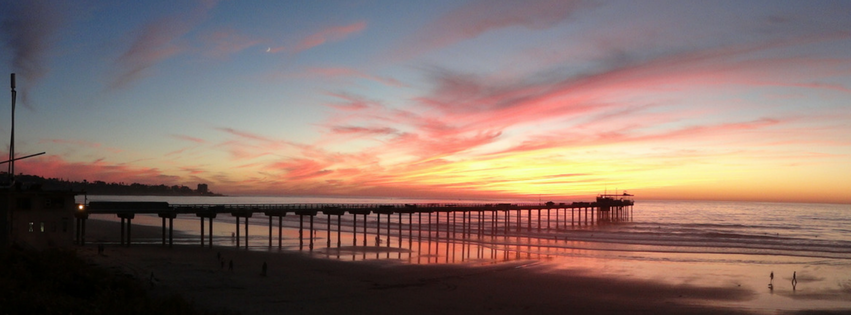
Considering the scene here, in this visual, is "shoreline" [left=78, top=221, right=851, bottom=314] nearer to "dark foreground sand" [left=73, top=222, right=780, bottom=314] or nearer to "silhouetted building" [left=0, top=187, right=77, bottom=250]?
"dark foreground sand" [left=73, top=222, right=780, bottom=314]

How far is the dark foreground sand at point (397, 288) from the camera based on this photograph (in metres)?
25.7

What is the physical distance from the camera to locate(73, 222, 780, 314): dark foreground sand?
25672 mm

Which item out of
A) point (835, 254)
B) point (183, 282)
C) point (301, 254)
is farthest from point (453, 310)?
point (835, 254)

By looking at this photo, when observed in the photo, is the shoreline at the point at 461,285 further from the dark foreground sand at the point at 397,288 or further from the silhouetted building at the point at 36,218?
the silhouetted building at the point at 36,218

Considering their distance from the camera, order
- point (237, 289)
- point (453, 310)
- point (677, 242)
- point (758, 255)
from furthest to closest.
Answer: point (677, 242) → point (758, 255) → point (237, 289) → point (453, 310)

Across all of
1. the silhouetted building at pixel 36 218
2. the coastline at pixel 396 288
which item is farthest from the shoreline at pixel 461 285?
the silhouetted building at pixel 36 218

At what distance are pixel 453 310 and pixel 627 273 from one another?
57.9 ft

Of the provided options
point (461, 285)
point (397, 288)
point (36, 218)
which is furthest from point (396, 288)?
point (36, 218)

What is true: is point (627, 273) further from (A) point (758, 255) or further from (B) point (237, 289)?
(B) point (237, 289)

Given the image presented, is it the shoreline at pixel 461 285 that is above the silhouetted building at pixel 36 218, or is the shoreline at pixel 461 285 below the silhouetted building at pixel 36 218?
below

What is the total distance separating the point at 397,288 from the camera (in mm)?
30188

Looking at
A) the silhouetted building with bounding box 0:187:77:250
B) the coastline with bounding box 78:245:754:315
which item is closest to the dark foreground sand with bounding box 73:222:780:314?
the coastline with bounding box 78:245:754:315

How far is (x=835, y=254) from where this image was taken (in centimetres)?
5100

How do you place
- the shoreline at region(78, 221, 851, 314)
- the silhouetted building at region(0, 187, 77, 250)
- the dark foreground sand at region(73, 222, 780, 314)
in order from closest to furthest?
1. the dark foreground sand at region(73, 222, 780, 314)
2. the shoreline at region(78, 221, 851, 314)
3. the silhouetted building at region(0, 187, 77, 250)
